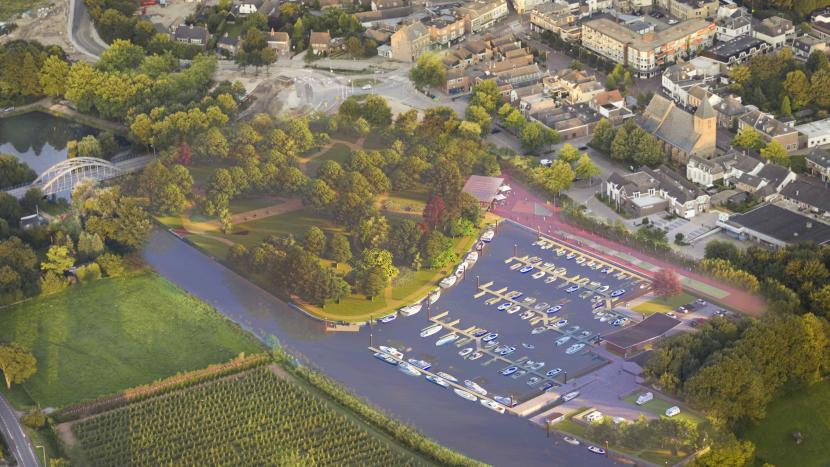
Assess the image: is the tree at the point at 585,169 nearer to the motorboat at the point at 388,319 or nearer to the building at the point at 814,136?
the building at the point at 814,136

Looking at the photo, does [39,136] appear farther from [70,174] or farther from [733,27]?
[733,27]

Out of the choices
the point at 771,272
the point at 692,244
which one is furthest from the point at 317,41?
the point at 771,272

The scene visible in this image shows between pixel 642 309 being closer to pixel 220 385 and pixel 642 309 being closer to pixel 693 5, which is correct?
pixel 220 385

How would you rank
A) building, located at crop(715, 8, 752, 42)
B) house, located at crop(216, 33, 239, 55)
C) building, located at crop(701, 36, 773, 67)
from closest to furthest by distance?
building, located at crop(701, 36, 773, 67)
building, located at crop(715, 8, 752, 42)
house, located at crop(216, 33, 239, 55)

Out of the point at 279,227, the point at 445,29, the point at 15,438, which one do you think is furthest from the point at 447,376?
the point at 445,29

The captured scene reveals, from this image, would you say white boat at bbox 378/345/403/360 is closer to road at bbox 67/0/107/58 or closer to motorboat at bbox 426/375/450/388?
motorboat at bbox 426/375/450/388

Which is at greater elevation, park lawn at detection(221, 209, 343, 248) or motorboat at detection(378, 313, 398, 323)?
park lawn at detection(221, 209, 343, 248)

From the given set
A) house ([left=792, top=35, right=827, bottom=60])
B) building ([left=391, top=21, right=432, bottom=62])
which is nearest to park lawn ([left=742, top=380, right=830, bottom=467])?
house ([left=792, top=35, right=827, bottom=60])
